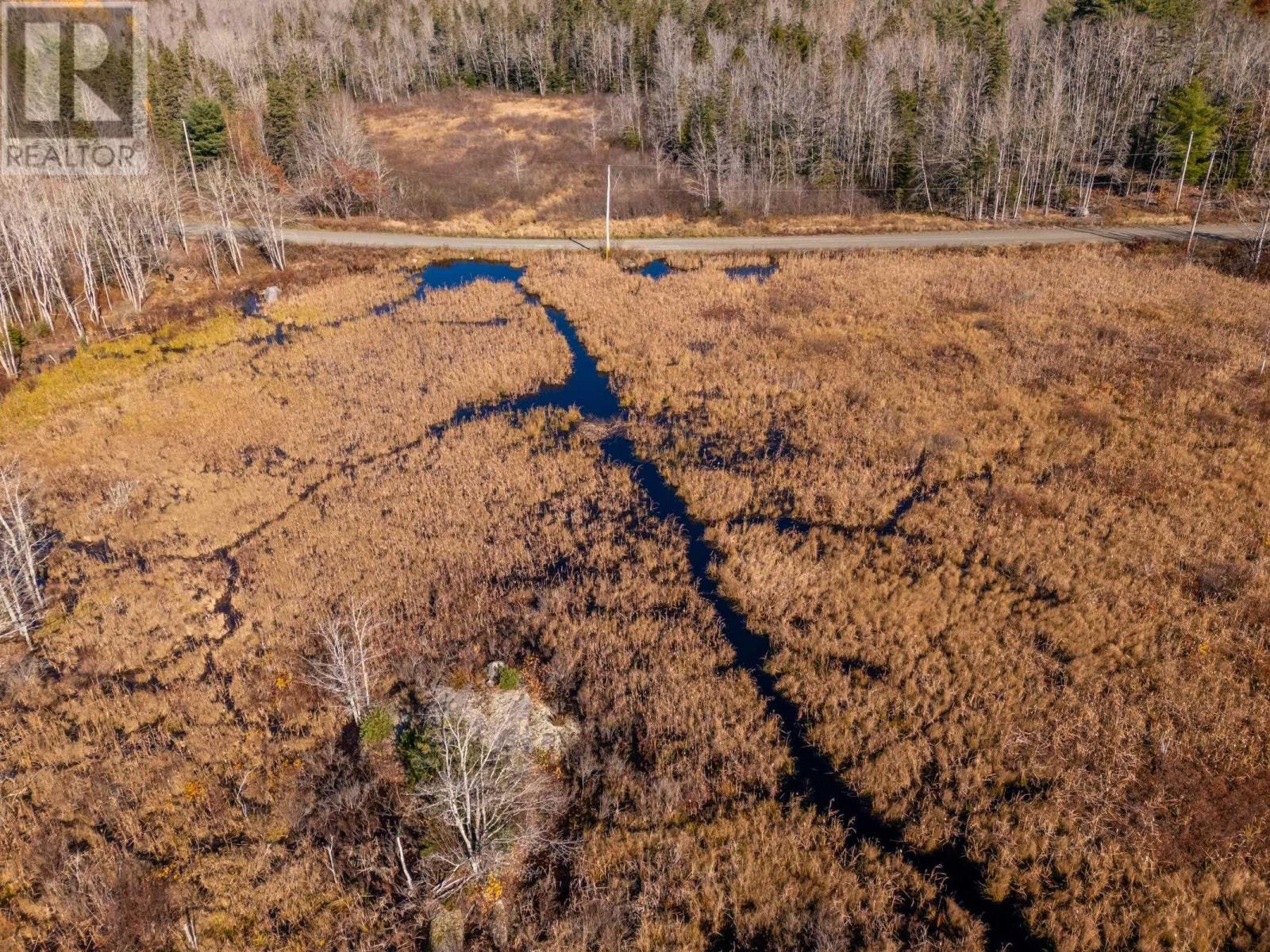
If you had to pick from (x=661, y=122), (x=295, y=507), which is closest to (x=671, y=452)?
(x=295, y=507)

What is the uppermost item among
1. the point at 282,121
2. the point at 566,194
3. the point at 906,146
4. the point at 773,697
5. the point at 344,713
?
the point at 282,121

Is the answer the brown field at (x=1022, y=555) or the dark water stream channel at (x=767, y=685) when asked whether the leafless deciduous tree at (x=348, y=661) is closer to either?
the dark water stream channel at (x=767, y=685)

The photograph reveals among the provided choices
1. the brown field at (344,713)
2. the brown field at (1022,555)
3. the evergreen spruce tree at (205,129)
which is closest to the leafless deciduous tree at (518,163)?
the evergreen spruce tree at (205,129)

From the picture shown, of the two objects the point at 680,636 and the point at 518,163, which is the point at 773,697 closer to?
the point at 680,636

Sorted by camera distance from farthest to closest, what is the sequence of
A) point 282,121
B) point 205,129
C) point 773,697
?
point 282,121 < point 205,129 < point 773,697

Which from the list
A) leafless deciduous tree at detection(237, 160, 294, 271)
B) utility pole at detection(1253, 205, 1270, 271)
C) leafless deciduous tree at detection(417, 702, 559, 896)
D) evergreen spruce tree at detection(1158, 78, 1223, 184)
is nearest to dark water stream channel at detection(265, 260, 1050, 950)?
leafless deciduous tree at detection(417, 702, 559, 896)

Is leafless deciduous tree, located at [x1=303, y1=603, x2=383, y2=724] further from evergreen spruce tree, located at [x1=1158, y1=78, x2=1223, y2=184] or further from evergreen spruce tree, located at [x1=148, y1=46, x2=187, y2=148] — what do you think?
evergreen spruce tree, located at [x1=148, y1=46, x2=187, y2=148]

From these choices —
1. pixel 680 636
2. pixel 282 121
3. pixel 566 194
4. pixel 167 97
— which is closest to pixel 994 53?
pixel 566 194
